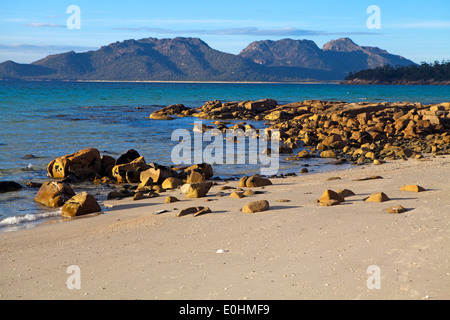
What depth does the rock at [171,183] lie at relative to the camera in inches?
434

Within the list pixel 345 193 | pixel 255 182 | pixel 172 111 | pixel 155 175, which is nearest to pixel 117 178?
pixel 155 175

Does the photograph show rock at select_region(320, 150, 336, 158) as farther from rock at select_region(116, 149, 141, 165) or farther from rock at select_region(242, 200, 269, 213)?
rock at select_region(242, 200, 269, 213)

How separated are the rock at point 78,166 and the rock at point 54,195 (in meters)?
2.65

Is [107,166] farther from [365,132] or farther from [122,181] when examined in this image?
[365,132]

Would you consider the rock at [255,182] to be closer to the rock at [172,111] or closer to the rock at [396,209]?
the rock at [396,209]

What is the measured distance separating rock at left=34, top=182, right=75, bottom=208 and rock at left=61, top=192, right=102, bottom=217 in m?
0.67

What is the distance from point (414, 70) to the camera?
158 m

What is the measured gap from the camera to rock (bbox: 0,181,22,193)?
10.7 m

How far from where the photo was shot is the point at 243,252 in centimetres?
558

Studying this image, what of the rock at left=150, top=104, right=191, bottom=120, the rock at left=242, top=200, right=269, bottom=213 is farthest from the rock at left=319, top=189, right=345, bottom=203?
the rock at left=150, top=104, right=191, bottom=120

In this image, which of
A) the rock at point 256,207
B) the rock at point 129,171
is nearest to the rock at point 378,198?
the rock at point 256,207
